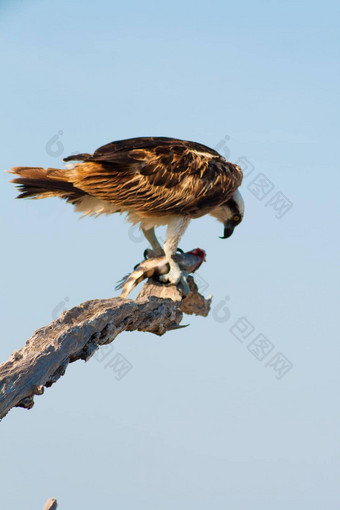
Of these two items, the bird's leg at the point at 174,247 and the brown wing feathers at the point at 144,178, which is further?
the bird's leg at the point at 174,247

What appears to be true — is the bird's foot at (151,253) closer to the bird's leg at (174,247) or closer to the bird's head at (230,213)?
the bird's leg at (174,247)

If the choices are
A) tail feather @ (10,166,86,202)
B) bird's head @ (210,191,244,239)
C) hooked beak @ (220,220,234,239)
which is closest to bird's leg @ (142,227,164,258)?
bird's head @ (210,191,244,239)

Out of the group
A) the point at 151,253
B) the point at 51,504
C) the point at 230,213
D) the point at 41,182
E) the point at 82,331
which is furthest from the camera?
the point at 230,213

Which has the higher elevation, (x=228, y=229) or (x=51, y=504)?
(x=228, y=229)

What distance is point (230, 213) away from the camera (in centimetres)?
705

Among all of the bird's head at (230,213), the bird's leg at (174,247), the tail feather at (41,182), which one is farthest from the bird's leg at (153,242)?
the tail feather at (41,182)

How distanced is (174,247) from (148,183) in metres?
0.52

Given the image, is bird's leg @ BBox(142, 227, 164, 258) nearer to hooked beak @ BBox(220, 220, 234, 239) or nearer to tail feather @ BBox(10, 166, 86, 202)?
hooked beak @ BBox(220, 220, 234, 239)

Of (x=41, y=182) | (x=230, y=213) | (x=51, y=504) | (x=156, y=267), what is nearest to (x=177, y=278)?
(x=156, y=267)

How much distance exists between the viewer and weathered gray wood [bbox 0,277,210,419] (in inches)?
175

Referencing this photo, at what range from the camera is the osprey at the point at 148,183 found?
6.09 meters

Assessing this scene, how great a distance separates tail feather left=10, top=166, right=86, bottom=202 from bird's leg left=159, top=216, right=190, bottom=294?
73 centimetres

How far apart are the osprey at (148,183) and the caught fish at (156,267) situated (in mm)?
71

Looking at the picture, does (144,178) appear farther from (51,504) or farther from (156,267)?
(51,504)
